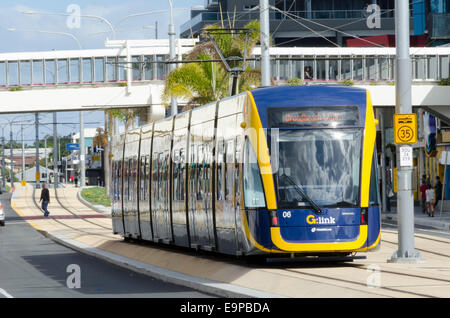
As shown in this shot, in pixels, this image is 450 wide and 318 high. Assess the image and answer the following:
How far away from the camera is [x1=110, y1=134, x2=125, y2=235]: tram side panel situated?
3177cm

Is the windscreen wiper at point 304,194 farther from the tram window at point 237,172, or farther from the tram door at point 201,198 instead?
the tram door at point 201,198

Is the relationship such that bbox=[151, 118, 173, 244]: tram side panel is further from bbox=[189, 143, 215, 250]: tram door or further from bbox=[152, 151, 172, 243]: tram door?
bbox=[189, 143, 215, 250]: tram door

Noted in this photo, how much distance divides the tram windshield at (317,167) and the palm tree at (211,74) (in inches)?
890

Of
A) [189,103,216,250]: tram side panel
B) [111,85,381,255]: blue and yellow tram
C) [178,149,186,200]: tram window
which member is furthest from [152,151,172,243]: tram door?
[111,85,381,255]: blue and yellow tram

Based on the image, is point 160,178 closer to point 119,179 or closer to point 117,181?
point 119,179

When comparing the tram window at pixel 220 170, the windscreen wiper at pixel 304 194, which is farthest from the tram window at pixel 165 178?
the windscreen wiper at pixel 304 194

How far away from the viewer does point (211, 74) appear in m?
43.5

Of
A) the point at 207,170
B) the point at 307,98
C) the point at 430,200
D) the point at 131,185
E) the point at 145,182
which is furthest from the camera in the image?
the point at 430,200

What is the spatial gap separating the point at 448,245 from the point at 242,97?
28.2 feet

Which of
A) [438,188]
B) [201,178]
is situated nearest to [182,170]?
[201,178]

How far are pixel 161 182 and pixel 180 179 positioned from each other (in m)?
1.98

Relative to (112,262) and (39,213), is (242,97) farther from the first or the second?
(39,213)

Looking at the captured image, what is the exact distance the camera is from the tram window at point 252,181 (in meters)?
18.2
